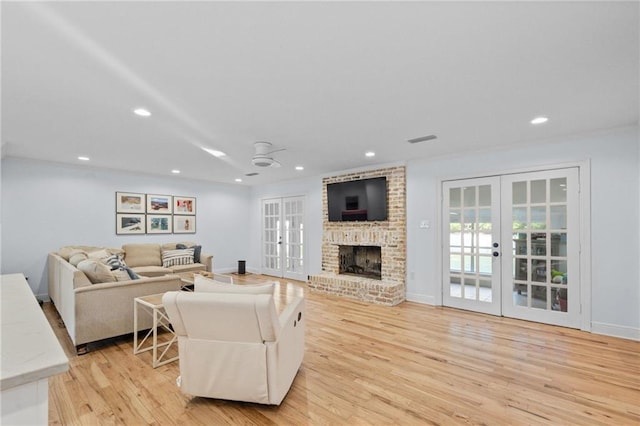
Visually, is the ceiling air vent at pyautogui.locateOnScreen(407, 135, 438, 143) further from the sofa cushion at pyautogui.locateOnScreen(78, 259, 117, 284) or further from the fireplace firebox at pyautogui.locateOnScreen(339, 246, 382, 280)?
the sofa cushion at pyautogui.locateOnScreen(78, 259, 117, 284)

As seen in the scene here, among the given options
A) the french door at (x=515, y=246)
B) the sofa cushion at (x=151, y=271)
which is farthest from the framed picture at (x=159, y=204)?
the french door at (x=515, y=246)

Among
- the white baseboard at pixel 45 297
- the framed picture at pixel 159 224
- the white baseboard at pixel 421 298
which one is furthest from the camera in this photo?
the framed picture at pixel 159 224

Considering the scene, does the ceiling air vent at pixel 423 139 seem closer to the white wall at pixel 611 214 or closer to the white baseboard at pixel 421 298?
the white wall at pixel 611 214

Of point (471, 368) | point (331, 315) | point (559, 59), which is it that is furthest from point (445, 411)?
point (559, 59)

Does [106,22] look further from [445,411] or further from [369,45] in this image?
[445,411]

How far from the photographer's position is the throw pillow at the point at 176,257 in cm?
592

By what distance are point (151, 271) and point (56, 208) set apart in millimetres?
1995

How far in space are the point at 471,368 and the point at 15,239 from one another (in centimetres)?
681

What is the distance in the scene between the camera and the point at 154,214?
6.57m

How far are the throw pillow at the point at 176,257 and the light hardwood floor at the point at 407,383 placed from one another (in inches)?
95.0

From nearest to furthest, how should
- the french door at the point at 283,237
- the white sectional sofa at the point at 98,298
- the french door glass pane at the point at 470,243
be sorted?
the white sectional sofa at the point at 98,298
the french door glass pane at the point at 470,243
the french door at the point at 283,237

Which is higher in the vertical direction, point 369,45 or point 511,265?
point 369,45

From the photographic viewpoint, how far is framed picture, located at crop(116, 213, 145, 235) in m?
6.05

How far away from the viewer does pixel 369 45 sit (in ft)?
6.23
